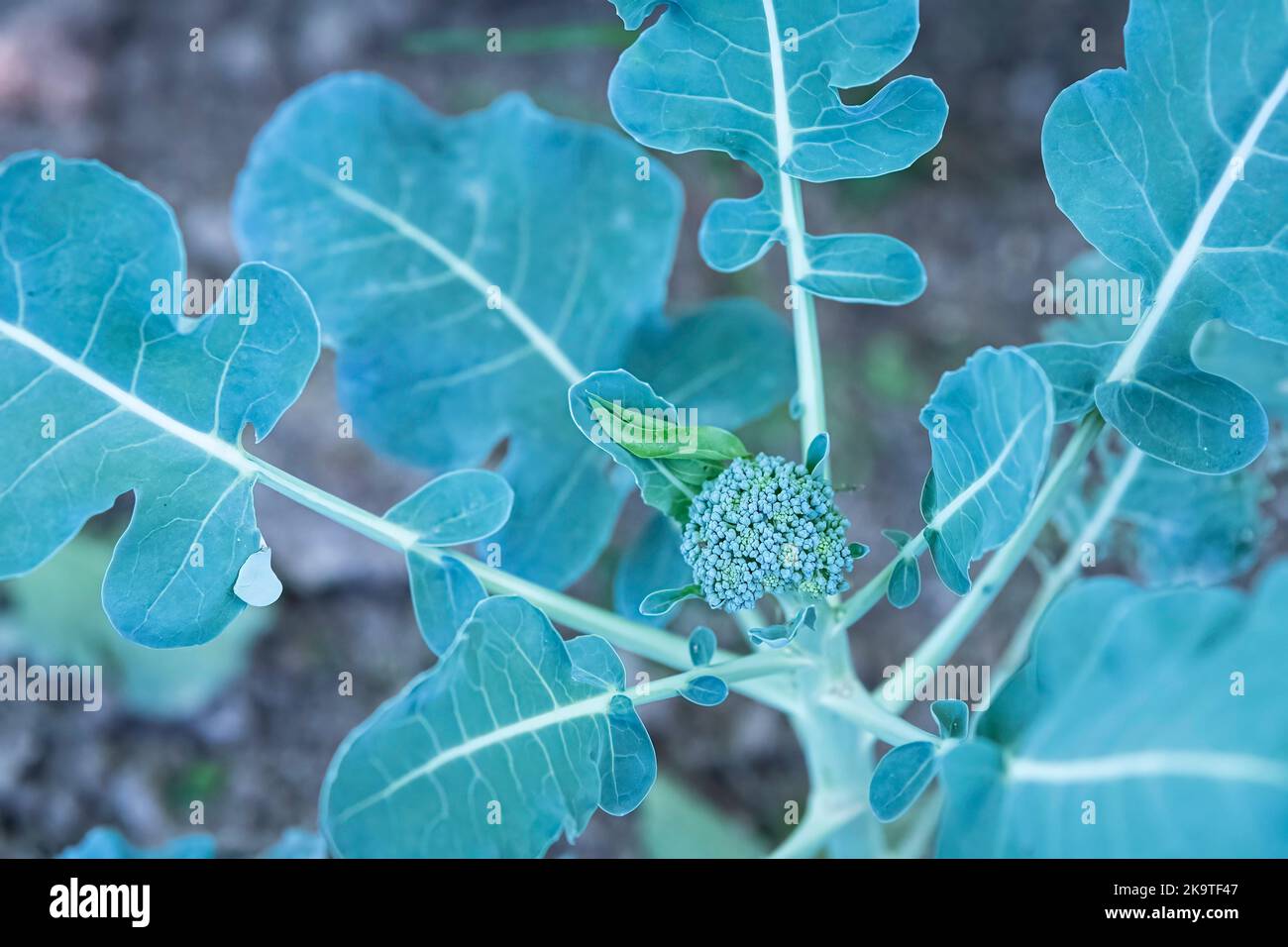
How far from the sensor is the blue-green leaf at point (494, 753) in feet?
2.64

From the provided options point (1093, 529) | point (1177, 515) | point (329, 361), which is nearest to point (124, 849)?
point (329, 361)

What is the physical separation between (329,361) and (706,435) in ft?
3.80

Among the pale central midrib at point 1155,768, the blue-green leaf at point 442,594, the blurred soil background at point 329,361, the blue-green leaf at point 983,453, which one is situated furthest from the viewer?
the blurred soil background at point 329,361

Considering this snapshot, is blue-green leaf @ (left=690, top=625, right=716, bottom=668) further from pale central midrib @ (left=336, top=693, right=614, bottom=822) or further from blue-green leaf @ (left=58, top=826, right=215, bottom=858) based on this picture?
blue-green leaf @ (left=58, top=826, right=215, bottom=858)

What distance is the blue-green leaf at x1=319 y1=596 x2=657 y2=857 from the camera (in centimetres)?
81

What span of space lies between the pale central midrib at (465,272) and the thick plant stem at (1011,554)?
0.52 meters

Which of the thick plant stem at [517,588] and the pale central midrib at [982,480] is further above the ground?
the pale central midrib at [982,480]

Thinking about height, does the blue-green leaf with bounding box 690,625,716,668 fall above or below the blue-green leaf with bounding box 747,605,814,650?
below

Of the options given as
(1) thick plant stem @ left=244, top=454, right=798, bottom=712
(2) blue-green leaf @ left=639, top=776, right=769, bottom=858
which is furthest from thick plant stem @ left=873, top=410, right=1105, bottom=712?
(2) blue-green leaf @ left=639, top=776, right=769, bottom=858

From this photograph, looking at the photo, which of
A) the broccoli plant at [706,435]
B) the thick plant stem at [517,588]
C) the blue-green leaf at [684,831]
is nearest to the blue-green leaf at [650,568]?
the broccoli plant at [706,435]

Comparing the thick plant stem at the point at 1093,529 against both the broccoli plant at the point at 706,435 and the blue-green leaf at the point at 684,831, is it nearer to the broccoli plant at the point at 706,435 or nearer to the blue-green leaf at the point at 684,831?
the broccoli plant at the point at 706,435

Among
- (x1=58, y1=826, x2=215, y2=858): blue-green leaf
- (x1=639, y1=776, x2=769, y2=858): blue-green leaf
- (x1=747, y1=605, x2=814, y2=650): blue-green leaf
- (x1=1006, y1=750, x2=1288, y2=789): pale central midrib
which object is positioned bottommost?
(x1=639, y1=776, x2=769, y2=858): blue-green leaf

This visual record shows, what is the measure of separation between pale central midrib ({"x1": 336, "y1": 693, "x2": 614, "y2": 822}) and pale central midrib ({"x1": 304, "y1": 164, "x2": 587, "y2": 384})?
1.53 ft

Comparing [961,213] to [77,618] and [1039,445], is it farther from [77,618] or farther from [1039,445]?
[77,618]
